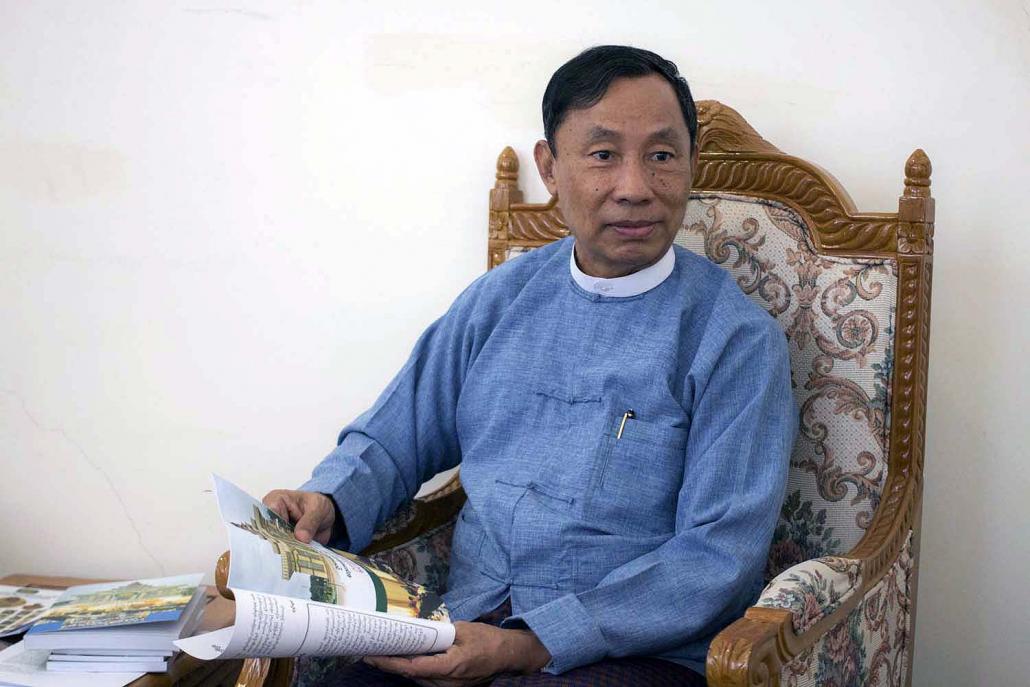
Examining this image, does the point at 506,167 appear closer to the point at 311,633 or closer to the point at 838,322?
the point at 838,322

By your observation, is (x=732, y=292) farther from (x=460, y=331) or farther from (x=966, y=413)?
(x=966, y=413)

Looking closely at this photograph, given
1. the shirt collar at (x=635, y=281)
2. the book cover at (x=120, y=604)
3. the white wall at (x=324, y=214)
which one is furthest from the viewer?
the white wall at (x=324, y=214)

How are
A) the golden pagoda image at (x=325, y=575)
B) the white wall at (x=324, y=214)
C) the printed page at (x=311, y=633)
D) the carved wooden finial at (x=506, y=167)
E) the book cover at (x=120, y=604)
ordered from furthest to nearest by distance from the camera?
the carved wooden finial at (x=506, y=167) → the white wall at (x=324, y=214) → the book cover at (x=120, y=604) → the golden pagoda image at (x=325, y=575) → the printed page at (x=311, y=633)

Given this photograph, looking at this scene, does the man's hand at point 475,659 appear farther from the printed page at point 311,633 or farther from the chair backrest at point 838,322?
the chair backrest at point 838,322

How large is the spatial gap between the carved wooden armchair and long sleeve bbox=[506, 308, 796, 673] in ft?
0.64

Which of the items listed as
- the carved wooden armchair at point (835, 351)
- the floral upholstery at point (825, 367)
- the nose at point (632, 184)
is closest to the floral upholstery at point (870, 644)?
the carved wooden armchair at point (835, 351)

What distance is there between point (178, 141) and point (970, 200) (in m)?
1.64

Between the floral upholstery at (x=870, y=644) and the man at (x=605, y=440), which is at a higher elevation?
the man at (x=605, y=440)

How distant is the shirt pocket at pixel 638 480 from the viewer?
62.1 inches

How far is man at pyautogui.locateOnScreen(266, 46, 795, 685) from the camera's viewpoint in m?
1.44

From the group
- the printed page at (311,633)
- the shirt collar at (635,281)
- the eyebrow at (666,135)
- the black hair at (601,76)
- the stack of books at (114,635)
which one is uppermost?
the black hair at (601,76)

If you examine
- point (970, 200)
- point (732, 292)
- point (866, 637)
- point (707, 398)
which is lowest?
point (866, 637)

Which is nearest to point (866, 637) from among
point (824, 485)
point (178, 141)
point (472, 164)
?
point (824, 485)

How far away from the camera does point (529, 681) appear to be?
141cm
